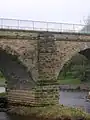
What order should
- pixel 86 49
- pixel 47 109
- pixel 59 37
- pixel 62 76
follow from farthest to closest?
pixel 62 76
pixel 86 49
pixel 59 37
pixel 47 109

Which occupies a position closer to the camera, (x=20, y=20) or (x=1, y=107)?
(x=20, y=20)

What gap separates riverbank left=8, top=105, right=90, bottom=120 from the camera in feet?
124

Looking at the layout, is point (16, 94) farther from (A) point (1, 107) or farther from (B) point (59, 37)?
(B) point (59, 37)

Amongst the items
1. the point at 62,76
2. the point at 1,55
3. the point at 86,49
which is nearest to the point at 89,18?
the point at 62,76

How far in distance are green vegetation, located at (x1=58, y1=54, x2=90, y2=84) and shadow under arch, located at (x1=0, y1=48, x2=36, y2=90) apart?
103ft

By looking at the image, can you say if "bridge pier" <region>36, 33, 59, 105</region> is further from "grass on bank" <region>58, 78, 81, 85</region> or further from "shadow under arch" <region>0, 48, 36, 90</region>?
"grass on bank" <region>58, 78, 81, 85</region>

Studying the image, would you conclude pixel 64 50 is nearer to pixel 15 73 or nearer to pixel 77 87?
pixel 15 73

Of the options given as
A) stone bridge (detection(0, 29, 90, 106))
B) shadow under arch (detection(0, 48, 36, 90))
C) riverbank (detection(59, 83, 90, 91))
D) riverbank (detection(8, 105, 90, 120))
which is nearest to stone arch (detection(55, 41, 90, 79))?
stone bridge (detection(0, 29, 90, 106))

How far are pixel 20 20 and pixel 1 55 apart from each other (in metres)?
4.41

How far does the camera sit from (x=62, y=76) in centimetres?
8425

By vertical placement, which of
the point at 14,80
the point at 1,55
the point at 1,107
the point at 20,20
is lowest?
the point at 1,107

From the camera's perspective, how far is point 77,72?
8094 cm

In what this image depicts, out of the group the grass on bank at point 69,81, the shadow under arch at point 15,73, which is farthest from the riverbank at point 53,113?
the grass on bank at point 69,81

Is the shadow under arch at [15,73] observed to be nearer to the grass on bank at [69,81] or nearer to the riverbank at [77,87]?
the riverbank at [77,87]
